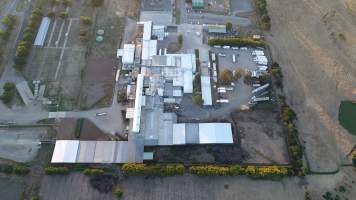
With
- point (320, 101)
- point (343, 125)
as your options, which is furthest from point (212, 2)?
point (343, 125)

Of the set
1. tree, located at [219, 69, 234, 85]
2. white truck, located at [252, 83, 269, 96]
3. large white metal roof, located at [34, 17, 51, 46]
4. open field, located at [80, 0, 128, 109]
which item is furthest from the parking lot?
large white metal roof, located at [34, 17, 51, 46]

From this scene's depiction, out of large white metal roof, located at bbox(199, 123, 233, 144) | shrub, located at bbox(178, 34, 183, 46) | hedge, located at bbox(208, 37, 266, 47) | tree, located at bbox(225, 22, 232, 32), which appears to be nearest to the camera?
large white metal roof, located at bbox(199, 123, 233, 144)

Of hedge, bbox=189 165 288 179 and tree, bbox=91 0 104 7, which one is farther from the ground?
tree, bbox=91 0 104 7

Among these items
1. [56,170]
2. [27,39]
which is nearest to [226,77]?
[56,170]

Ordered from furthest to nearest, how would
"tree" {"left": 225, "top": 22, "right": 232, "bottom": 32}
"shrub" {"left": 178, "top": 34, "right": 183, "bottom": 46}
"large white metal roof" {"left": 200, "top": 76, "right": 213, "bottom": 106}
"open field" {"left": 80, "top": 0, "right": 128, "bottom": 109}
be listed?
"tree" {"left": 225, "top": 22, "right": 232, "bottom": 32} → "shrub" {"left": 178, "top": 34, "right": 183, "bottom": 46} → "open field" {"left": 80, "top": 0, "right": 128, "bottom": 109} → "large white metal roof" {"left": 200, "top": 76, "right": 213, "bottom": 106}

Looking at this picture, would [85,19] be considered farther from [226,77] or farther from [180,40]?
[226,77]

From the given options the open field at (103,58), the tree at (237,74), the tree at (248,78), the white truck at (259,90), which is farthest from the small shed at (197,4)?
the white truck at (259,90)

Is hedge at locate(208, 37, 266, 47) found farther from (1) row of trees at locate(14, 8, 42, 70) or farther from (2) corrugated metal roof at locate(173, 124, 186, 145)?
(1) row of trees at locate(14, 8, 42, 70)
